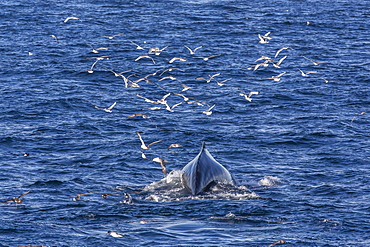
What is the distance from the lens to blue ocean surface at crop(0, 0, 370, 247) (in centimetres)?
2038

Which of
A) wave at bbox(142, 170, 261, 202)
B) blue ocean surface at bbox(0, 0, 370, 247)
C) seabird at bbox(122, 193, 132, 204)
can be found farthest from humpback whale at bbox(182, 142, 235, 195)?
seabird at bbox(122, 193, 132, 204)

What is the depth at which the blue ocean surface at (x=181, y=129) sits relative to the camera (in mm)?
20375

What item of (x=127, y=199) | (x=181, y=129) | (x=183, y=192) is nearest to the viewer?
(x=127, y=199)

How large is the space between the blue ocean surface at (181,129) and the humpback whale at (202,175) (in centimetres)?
39

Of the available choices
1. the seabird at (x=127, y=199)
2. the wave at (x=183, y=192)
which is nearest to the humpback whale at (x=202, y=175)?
the wave at (x=183, y=192)

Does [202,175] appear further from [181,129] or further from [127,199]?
[181,129]

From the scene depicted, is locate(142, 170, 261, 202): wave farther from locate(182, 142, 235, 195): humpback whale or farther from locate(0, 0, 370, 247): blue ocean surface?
locate(182, 142, 235, 195): humpback whale

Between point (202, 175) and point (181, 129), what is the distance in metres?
8.48

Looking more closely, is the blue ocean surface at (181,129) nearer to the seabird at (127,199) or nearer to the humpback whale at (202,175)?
the seabird at (127,199)

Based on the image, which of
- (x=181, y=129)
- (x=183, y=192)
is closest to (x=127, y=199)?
(x=183, y=192)

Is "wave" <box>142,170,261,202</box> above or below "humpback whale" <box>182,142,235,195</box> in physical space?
below

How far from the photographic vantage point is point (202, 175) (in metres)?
23.2

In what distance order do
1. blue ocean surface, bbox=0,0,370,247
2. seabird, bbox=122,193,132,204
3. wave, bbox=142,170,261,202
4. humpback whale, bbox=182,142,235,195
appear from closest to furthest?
blue ocean surface, bbox=0,0,370,247 < seabird, bbox=122,193,132,204 < wave, bbox=142,170,261,202 < humpback whale, bbox=182,142,235,195

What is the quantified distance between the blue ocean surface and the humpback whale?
0.39 meters
